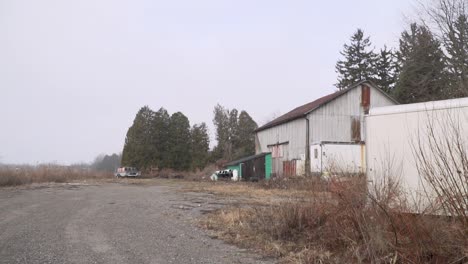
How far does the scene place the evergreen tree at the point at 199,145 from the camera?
7862 cm

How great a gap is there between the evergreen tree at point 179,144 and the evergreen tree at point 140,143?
3.90 metres

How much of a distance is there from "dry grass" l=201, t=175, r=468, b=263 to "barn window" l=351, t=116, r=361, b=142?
94.8ft

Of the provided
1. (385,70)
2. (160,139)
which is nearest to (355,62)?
(385,70)

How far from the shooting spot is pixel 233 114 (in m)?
86.4

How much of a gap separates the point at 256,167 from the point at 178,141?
1436 inches

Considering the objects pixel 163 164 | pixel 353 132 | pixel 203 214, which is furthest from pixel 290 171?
pixel 163 164

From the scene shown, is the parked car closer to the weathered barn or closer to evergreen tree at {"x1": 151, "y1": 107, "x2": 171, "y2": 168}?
evergreen tree at {"x1": 151, "y1": 107, "x2": 171, "y2": 168}

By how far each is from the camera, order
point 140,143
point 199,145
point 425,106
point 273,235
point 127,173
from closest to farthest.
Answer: point 425,106 → point 273,235 → point 127,173 → point 140,143 → point 199,145

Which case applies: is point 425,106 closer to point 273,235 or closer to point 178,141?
point 273,235

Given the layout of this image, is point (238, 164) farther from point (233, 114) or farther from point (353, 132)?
point (233, 114)

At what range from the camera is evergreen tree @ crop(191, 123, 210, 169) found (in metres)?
78.6

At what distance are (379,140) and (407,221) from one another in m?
3.45

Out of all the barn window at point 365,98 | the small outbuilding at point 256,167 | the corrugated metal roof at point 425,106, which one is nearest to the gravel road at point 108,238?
the corrugated metal roof at point 425,106

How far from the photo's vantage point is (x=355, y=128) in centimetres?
3691
